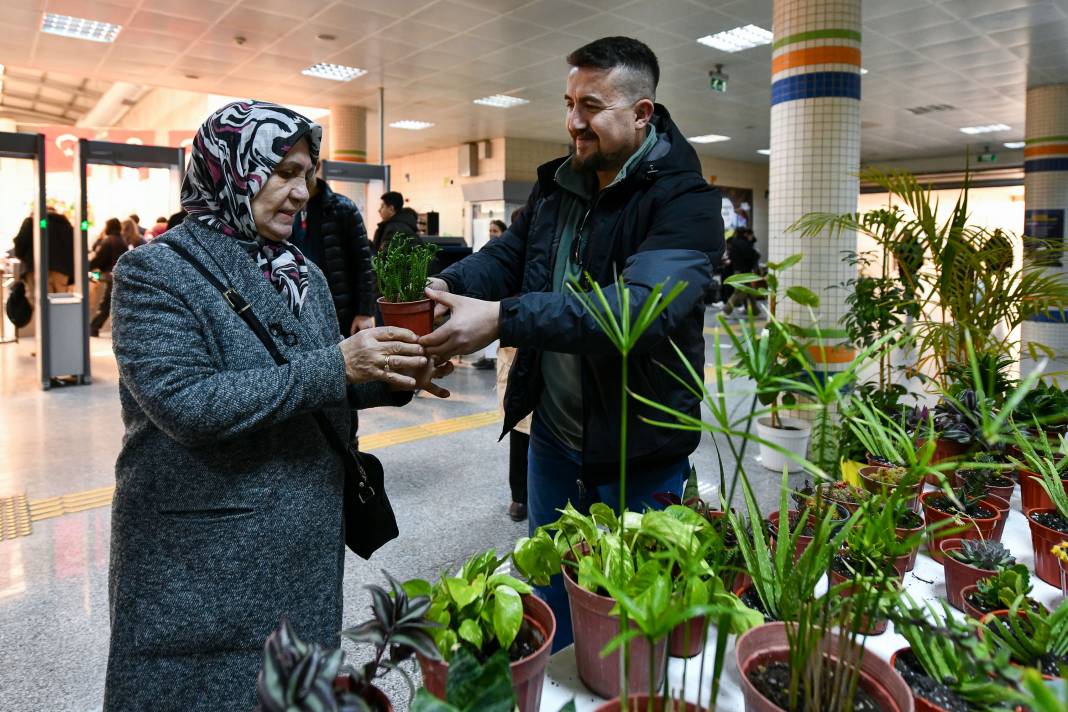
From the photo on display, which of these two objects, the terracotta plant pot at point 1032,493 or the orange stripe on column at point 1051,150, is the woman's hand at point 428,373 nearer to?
the terracotta plant pot at point 1032,493

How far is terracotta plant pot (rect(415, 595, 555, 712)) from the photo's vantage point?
830 millimetres

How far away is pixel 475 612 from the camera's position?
936mm

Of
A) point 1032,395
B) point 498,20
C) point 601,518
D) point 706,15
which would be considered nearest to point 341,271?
point 601,518

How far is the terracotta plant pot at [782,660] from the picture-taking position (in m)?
0.81

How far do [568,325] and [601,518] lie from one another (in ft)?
1.08

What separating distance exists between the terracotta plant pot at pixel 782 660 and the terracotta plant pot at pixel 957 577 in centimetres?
56

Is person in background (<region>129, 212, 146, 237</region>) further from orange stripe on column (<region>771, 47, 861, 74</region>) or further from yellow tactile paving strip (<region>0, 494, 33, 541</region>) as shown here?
orange stripe on column (<region>771, 47, 861, 74</region>)

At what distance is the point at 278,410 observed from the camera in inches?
44.6

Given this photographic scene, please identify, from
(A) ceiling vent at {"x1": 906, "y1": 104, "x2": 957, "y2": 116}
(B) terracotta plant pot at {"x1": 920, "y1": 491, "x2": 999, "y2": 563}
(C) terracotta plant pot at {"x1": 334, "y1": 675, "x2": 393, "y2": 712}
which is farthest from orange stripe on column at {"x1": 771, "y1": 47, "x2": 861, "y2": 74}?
(A) ceiling vent at {"x1": 906, "y1": 104, "x2": 957, "y2": 116}

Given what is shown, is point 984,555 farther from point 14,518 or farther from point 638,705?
point 14,518

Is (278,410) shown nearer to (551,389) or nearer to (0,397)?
(551,389)

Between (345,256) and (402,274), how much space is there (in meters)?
2.14

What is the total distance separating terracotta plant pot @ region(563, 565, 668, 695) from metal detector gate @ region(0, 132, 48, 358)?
257 inches

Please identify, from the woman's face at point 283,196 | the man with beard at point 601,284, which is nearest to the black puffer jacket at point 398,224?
the man with beard at point 601,284
